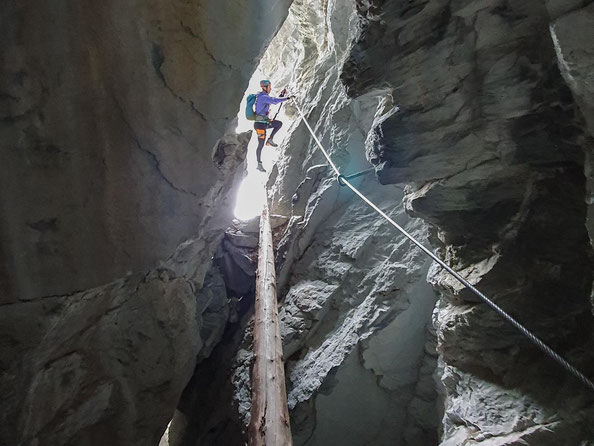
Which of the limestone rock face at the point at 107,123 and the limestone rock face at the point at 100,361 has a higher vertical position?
the limestone rock face at the point at 107,123

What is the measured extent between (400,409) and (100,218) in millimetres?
4820

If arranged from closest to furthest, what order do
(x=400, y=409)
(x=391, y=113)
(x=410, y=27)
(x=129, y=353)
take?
1. (x=410, y=27)
2. (x=391, y=113)
3. (x=129, y=353)
4. (x=400, y=409)

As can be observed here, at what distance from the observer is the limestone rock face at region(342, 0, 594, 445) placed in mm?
2646

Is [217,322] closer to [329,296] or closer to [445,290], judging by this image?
[329,296]

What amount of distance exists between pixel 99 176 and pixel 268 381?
108 inches

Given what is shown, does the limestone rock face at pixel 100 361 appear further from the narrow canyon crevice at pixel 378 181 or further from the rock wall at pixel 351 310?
the rock wall at pixel 351 310

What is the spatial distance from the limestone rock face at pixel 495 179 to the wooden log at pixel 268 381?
160 centimetres

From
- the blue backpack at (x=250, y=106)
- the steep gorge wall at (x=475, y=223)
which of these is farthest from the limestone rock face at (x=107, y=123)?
the blue backpack at (x=250, y=106)

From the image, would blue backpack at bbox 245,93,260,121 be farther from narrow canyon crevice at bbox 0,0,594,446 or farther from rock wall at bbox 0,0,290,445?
rock wall at bbox 0,0,290,445

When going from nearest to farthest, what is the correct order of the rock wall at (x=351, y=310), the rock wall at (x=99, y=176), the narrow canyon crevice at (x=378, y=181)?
the narrow canyon crevice at (x=378, y=181), the rock wall at (x=99, y=176), the rock wall at (x=351, y=310)

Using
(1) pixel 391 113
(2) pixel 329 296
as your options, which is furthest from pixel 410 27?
(2) pixel 329 296

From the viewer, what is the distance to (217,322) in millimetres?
7410

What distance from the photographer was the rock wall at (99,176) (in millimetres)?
3223

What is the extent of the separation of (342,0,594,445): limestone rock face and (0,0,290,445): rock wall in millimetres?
1699
